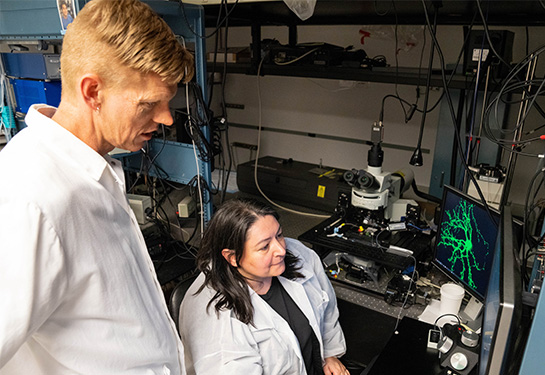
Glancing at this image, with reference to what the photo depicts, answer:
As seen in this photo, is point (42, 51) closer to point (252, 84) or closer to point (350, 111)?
point (252, 84)

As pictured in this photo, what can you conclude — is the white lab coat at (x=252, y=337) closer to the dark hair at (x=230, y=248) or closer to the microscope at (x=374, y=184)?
the dark hair at (x=230, y=248)

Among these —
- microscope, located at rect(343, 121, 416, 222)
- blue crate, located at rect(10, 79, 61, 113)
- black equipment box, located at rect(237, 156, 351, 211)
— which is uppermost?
blue crate, located at rect(10, 79, 61, 113)

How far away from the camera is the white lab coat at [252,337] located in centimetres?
118

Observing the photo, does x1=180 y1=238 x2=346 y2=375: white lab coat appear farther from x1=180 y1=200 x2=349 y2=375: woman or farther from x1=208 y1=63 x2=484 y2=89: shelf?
x1=208 y1=63 x2=484 y2=89: shelf

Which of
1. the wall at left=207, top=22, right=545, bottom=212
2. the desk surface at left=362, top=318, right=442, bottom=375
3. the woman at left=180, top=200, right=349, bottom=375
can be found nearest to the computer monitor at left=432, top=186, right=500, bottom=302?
the desk surface at left=362, top=318, right=442, bottom=375

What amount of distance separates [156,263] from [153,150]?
23.9 inches

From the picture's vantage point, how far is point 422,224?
184 cm

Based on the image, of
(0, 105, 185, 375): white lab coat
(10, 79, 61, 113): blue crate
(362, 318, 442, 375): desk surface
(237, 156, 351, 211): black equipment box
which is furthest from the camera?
(237, 156, 351, 211): black equipment box

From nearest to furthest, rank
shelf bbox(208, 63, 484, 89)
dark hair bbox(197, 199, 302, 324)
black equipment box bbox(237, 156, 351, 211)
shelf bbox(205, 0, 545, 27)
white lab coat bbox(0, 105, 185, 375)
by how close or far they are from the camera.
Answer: white lab coat bbox(0, 105, 185, 375), dark hair bbox(197, 199, 302, 324), shelf bbox(205, 0, 545, 27), shelf bbox(208, 63, 484, 89), black equipment box bbox(237, 156, 351, 211)

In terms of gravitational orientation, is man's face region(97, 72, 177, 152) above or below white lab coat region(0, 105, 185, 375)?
above

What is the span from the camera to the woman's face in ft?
4.18

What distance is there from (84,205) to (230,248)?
0.68 metres

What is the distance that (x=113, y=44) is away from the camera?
2.10ft

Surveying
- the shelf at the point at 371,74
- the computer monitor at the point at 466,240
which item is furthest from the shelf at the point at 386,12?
the computer monitor at the point at 466,240
